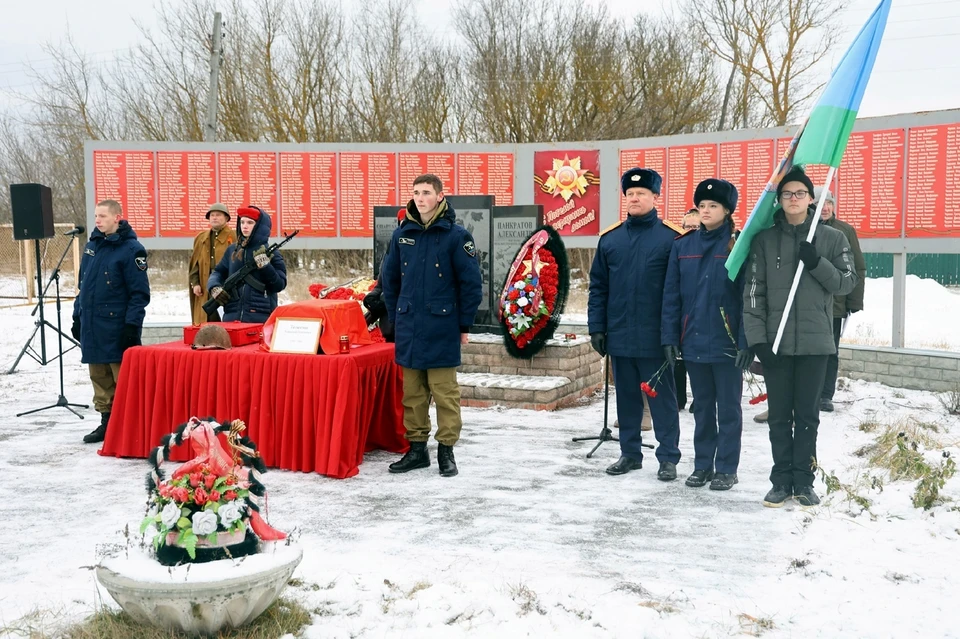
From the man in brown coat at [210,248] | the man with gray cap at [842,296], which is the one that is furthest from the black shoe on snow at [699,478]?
the man in brown coat at [210,248]

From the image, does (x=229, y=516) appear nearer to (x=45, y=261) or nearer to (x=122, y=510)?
(x=122, y=510)

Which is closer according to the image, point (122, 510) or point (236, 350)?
point (122, 510)

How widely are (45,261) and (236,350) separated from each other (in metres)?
18.5

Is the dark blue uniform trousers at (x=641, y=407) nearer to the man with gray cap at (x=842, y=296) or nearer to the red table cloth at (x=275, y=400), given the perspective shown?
the red table cloth at (x=275, y=400)

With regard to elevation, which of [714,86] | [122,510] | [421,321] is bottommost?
[122,510]

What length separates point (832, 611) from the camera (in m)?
3.46

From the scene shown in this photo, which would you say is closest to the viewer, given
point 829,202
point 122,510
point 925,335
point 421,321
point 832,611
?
point 832,611

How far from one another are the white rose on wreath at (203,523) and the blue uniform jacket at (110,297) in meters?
3.83

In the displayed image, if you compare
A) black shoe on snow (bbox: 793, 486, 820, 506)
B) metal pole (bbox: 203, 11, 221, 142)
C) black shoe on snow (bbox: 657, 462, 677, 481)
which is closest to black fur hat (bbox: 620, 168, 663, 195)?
black shoe on snow (bbox: 657, 462, 677, 481)

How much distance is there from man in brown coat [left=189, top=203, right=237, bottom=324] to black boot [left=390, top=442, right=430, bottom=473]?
3793 mm

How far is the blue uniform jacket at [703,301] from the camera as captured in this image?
5.16 meters

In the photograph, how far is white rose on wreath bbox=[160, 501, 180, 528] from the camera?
3.16 meters

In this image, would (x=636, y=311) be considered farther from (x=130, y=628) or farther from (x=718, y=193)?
(x=130, y=628)

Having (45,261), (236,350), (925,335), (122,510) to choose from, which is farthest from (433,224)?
(45,261)
